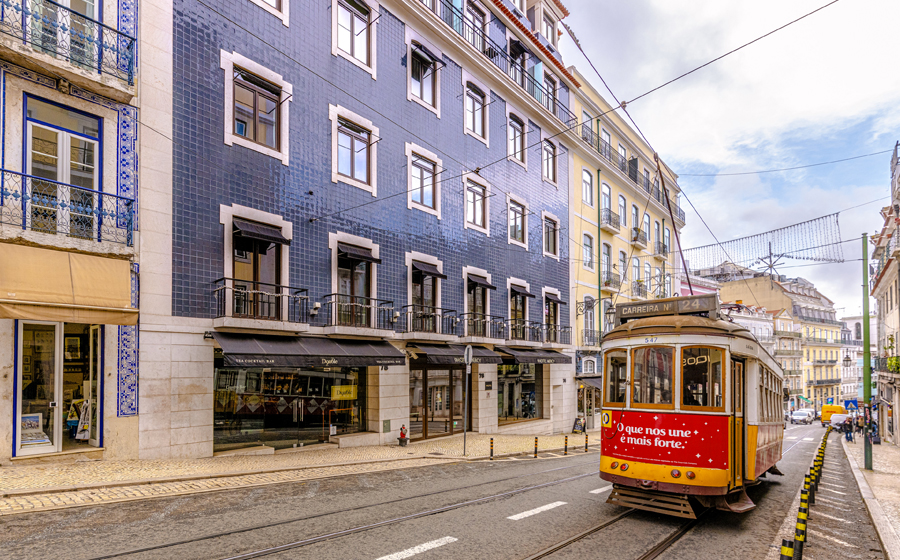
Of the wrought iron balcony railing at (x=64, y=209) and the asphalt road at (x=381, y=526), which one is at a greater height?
the wrought iron balcony railing at (x=64, y=209)

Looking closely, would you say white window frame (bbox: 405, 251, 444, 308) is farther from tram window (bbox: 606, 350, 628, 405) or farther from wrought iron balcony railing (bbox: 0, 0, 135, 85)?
tram window (bbox: 606, 350, 628, 405)

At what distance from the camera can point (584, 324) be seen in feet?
103

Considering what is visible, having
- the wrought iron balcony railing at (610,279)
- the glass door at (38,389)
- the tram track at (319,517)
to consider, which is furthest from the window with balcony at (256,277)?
the wrought iron balcony railing at (610,279)

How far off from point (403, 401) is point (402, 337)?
2.30m

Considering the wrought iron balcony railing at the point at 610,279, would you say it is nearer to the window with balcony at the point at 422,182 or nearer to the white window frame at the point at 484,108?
the white window frame at the point at 484,108

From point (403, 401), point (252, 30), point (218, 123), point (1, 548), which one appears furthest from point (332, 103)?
point (1, 548)

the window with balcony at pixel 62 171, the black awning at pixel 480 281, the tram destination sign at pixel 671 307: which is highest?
the window with balcony at pixel 62 171

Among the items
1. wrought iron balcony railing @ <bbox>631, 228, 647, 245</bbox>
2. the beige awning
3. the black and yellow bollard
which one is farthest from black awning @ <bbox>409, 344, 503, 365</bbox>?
wrought iron balcony railing @ <bbox>631, 228, 647, 245</bbox>

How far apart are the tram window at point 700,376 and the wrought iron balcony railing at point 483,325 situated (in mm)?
13798

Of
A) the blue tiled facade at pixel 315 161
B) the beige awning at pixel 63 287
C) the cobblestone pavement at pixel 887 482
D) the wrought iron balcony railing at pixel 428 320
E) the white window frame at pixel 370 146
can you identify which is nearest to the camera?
the beige awning at pixel 63 287

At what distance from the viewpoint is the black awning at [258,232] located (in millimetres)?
14255

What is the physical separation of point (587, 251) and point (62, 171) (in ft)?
85.0

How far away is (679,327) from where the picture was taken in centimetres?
913

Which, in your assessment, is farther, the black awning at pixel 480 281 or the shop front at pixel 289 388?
the black awning at pixel 480 281
